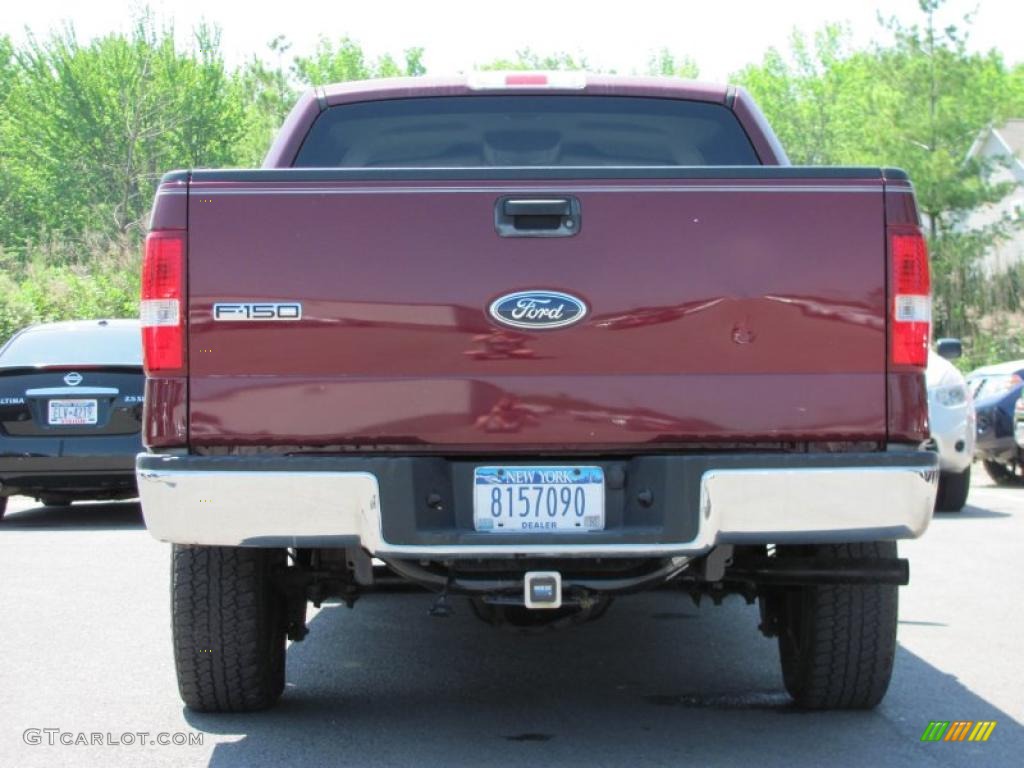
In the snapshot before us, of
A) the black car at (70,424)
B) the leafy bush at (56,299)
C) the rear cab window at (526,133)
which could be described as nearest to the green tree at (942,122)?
the leafy bush at (56,299)

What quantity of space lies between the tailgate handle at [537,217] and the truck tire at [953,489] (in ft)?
29.0

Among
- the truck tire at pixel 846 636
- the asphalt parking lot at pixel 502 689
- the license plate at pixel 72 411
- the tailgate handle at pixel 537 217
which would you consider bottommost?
the asphalt parking lot at pixel 502 689

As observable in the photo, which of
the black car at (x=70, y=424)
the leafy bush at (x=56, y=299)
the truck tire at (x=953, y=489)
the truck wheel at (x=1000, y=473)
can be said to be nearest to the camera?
the black car at (x=70, y=424)

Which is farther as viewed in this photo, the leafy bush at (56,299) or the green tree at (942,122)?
the green tree at (942,122)

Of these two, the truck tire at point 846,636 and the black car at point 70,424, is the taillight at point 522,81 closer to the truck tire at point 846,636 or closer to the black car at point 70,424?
the truck tire at point 846,636

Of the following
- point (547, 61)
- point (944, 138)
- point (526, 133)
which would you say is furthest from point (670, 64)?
point (526, 133)

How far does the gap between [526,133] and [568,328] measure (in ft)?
5.79

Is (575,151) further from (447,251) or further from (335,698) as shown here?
(335,698)

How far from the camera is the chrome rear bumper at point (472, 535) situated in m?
4.29

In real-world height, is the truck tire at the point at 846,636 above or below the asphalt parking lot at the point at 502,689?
above

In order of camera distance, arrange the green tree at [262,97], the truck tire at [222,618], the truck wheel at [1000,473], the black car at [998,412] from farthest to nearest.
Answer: the green tree at [262,97], the truck wheel at [1000,473], the black car at [998,412], the truck tire at [222,618]

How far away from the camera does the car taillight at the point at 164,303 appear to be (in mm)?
4301

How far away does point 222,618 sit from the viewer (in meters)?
4.92

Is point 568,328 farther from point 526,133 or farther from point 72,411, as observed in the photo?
point 72,411
